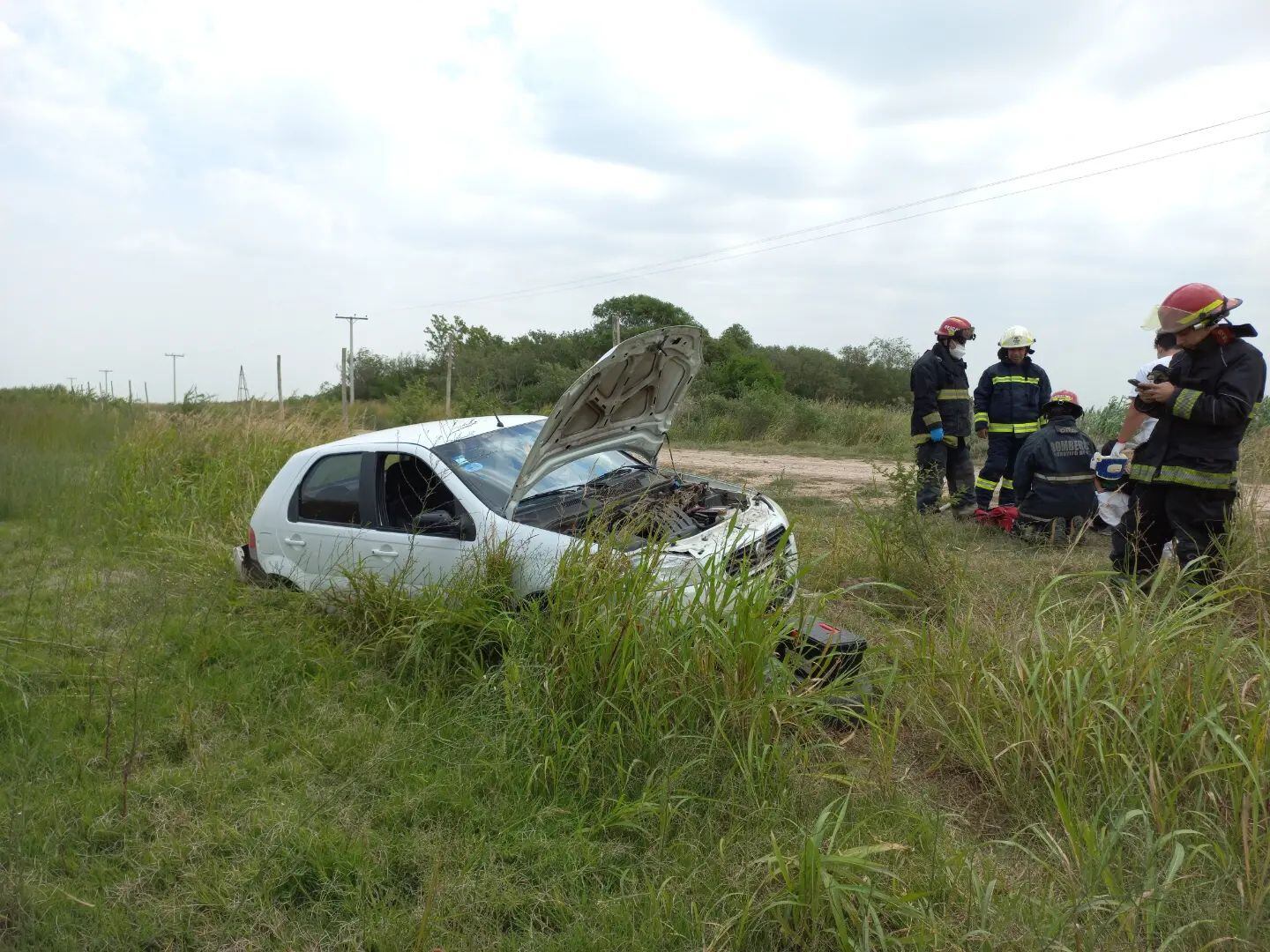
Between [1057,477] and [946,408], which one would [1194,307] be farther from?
[946,408]

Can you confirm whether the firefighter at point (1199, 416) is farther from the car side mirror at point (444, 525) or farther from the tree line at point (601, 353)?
the tree line at point (601, 353)

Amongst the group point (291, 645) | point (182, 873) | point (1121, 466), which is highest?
point (1121, 466)

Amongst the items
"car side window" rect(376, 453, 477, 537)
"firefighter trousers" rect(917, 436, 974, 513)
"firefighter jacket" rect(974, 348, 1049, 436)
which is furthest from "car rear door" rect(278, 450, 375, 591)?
"firefighter jacket" rect(974, 348, 1049, 436)

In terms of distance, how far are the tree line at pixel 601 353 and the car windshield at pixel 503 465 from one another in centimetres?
2301

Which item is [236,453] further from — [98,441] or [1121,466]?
[1121,466]

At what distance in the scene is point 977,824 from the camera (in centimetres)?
321

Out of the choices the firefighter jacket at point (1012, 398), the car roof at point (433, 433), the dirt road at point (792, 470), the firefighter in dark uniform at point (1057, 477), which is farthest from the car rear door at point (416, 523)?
the firefighter jacket at point (1012, 398)

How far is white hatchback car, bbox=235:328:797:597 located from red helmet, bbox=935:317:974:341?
403 centimetres

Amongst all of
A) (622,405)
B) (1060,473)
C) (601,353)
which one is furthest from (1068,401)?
(601,353)

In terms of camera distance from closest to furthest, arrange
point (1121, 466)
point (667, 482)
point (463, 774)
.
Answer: point (463, 774) → point (667, 482) → point (1121, 466)

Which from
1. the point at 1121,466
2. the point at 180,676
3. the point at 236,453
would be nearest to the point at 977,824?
the point at 180,676

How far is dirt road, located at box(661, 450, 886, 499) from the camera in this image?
11.6m

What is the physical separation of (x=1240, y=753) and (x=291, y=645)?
4.41 m

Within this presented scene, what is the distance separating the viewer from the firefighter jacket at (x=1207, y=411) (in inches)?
182
